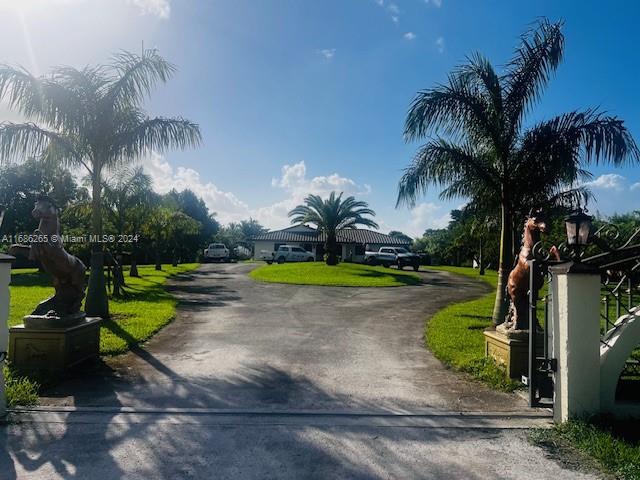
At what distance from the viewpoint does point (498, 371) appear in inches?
246

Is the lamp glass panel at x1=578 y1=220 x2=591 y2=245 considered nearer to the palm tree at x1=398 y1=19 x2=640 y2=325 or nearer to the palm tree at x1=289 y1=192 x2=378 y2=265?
the palm tree at x1=398 y1=19 x2=640 y2=325

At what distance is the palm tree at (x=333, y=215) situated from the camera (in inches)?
1200

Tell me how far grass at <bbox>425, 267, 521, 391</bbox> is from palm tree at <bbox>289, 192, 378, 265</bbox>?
1678 cm

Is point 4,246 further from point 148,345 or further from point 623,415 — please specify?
point 623,415

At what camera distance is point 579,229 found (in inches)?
182

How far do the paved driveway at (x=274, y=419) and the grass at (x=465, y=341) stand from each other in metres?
0.28

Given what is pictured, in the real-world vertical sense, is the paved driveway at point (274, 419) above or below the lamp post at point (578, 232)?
below

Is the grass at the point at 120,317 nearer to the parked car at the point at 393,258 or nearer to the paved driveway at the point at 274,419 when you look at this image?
the paved driveway at the point at 274,419

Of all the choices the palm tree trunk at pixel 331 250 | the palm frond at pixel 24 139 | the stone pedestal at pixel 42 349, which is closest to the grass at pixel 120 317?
the stone pedestal at pixel 42 349

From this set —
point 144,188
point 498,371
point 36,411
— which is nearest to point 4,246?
point 144,188

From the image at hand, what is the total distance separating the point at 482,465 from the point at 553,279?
2.11m

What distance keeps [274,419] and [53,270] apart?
4.30 m

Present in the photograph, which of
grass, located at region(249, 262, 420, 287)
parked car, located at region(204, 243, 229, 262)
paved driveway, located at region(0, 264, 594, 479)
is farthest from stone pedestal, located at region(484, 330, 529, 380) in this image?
parked car, located at region(204, 243, 229, 262)

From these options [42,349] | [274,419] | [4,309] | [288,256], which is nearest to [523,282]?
[274,419]
